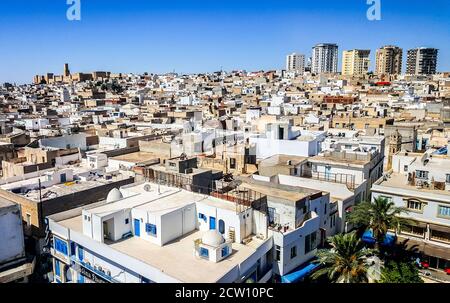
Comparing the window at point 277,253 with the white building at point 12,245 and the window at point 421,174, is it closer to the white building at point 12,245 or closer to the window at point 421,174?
the window at point 421,174

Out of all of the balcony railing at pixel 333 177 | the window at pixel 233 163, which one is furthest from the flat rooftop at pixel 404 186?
the window at pixel 233 163

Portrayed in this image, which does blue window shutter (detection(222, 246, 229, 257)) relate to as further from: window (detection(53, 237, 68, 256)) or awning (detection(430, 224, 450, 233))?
awning (detection(430, 224, 450, 233))

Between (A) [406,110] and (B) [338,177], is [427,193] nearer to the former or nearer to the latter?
(B) [338,177]

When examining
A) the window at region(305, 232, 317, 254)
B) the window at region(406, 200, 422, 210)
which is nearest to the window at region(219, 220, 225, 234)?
the window at region(305, 232, 317, 254)

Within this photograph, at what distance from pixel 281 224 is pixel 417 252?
23.6 feet

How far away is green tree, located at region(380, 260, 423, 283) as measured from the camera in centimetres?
1487

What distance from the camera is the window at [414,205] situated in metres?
19.2

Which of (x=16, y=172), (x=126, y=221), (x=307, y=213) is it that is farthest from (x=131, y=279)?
(x=16, y=172)

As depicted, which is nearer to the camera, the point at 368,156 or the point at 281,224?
the point at 281,224

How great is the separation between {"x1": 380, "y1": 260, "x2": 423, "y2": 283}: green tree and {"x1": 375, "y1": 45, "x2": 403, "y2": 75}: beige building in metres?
138

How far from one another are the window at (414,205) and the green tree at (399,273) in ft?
12.6

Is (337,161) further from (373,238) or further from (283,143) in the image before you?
(373,238)
